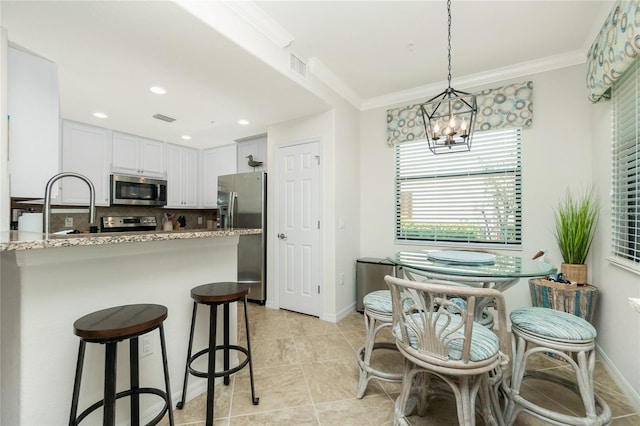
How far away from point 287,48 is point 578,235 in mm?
2908

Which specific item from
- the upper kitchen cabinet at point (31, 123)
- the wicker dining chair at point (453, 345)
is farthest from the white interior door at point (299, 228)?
the upper kitchen cabinet at point (31, 123)

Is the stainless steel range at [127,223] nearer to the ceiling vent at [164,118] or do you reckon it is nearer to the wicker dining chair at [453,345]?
the ceiling vent at [164,118]

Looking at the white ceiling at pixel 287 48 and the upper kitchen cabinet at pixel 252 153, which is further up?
the white ceiling at pixel 287 48

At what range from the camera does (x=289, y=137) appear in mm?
3393

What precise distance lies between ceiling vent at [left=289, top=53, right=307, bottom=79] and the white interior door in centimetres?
81

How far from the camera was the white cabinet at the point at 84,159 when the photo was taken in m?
3.38

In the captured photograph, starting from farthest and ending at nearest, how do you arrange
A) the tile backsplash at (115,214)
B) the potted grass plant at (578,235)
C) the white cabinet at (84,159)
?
1. the tile backsplash at (115,214)
2. the white cabinet at (84,159)
3. the potted grass plant at (578,235)

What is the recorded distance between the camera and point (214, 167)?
4.69 metres

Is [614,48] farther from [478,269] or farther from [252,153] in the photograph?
[252,153]

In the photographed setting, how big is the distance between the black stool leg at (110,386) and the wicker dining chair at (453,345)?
1.23 metres

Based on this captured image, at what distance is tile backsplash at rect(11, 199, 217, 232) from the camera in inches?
138

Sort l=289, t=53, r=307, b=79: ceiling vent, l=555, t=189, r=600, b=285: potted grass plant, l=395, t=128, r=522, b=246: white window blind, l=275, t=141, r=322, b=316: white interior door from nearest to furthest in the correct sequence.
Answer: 1. l=555, t=189, r=600, b=285: potted grass plant
2. l=289, t=53, r=307, b=79: ceiling vent
3. l=395, t=128, r=522, b=246: white window blind
4. l=275, t=141, r=322, b=316: white interior door

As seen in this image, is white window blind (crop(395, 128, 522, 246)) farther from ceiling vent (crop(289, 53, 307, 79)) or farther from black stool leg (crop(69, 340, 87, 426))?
black stool leg (crop(69, 340, 87, 426))

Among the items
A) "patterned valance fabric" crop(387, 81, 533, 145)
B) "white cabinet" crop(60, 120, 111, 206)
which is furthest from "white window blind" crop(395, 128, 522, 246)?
"white cabinet" crop(60, 120, 111, 206)
